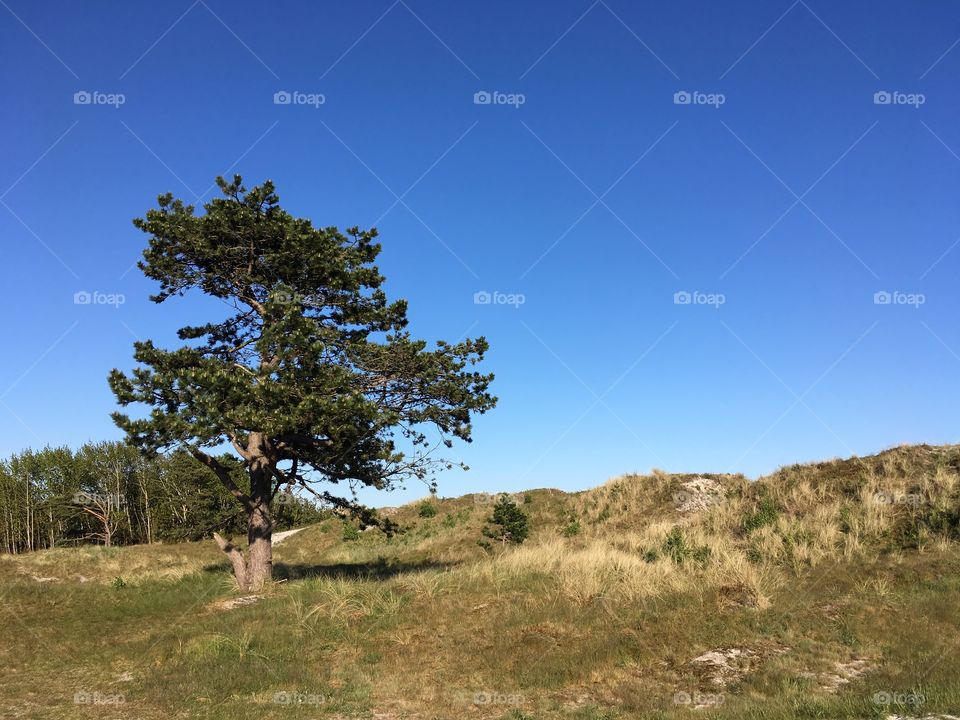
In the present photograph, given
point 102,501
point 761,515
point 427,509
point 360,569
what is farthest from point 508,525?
point 102,501

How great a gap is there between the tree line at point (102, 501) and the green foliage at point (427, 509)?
18.4m

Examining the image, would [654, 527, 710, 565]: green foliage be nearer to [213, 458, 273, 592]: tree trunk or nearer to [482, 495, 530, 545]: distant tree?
[213, 458, 273, 592]: tree trunk

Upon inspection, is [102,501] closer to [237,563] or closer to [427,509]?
[427,509]

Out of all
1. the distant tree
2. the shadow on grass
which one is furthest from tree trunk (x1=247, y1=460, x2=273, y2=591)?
the distant tree

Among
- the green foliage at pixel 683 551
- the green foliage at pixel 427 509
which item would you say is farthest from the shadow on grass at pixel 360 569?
the green foliage at pixel 427 509

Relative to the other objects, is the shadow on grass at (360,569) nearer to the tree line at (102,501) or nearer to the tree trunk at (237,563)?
the tree trunk at (237,563)

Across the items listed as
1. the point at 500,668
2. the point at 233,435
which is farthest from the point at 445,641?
the point at 233,435

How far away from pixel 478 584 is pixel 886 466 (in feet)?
56.7

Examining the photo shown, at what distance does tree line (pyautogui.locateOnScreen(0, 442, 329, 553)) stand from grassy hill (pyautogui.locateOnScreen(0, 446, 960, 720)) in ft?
129

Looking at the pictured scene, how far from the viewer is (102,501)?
180 feet

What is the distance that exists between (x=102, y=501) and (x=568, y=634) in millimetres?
56030

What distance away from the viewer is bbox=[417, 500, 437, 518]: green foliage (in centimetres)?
4197

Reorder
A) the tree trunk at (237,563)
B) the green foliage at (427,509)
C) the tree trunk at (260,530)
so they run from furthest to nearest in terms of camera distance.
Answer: the green foliage at (427,509) → the tree trunk at (260,530) → the tree trunk at (237,563)

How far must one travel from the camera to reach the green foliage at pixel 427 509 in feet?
138
